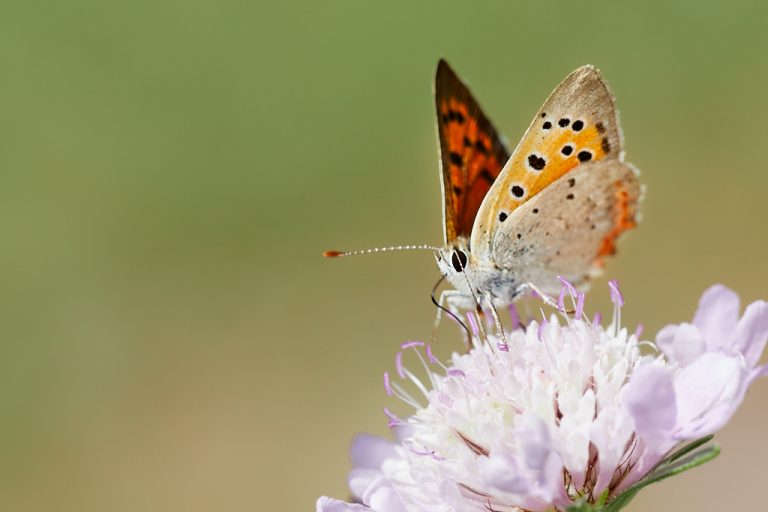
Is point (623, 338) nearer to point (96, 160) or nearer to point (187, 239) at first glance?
point (187, 239)

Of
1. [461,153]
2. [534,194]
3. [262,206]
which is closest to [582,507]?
[534,194]

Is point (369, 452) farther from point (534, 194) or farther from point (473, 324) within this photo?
point (534, 194)

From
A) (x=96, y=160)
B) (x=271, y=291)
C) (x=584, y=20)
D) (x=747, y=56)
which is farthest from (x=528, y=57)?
(x=96, y=160)

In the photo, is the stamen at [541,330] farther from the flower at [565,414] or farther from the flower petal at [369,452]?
the flower petal at [369,452]

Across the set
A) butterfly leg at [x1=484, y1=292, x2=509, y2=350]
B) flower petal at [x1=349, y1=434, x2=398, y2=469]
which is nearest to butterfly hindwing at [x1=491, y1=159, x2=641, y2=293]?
butterfly leg at [x1=484, y1=292, x2=509, y2=350]

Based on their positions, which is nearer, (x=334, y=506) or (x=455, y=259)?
(x=334, y=506)

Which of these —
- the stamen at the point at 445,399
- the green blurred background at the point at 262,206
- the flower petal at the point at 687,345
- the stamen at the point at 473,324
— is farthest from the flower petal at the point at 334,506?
the green blurred background at the point at 262,206

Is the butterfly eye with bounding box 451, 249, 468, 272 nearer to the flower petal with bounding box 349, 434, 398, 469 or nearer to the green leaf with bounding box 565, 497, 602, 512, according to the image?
the flower petal with bounding box 349, 434, 398, 469
